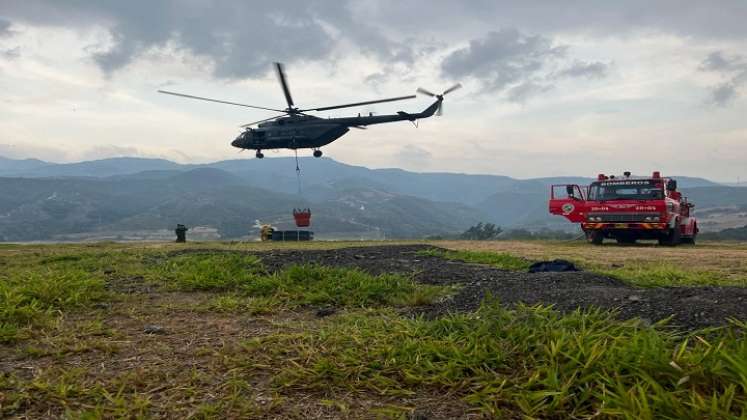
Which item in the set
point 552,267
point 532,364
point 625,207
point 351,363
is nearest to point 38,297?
point 351,363

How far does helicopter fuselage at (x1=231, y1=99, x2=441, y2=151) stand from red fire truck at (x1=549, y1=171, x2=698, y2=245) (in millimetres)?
13281

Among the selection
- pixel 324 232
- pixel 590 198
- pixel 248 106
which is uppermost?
pixel 248 106

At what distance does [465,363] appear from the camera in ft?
10.4

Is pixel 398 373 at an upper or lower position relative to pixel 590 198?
lower

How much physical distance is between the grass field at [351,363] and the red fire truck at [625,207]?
13.6 m

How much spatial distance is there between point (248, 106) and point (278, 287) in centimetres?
2215

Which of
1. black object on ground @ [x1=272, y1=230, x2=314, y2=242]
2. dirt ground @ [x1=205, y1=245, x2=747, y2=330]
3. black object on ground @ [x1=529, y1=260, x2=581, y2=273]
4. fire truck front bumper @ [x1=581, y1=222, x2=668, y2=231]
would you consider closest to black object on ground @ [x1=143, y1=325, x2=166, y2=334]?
dirt ground @ [x1=205, y1=245, x2=747, y2=330]

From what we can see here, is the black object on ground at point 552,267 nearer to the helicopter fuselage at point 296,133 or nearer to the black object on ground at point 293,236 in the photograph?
the black object on ground at point 293,236

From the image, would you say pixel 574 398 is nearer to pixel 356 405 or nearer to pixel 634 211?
pixel 356 405

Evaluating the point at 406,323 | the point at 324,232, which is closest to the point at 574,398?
the point at 406,323

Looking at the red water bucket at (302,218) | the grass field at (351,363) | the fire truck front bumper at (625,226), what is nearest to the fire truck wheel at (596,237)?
the fire truck front bumper at (625,226)

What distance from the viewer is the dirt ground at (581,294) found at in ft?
12.9

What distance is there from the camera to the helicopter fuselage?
28.7 metres

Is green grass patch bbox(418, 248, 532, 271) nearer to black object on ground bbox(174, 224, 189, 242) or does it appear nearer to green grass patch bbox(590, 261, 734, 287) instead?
green grass patch bbox(590, 261, 734, 287)
